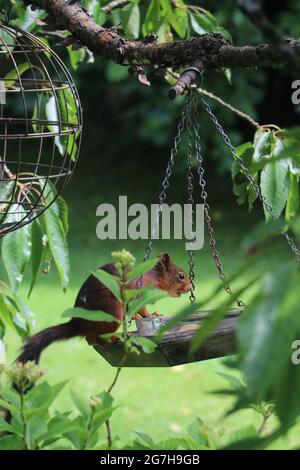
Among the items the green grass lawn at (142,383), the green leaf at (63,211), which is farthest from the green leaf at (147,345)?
the green grass lawn at (142,383)

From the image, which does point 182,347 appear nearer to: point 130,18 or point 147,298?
point 147,298

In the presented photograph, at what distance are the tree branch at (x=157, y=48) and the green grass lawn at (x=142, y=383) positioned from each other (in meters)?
1.91

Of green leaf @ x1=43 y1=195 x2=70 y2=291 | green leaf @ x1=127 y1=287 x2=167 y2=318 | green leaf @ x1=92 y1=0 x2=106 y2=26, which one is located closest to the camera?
green leaf @ x1=127 y1=287 x2=167 y2=318

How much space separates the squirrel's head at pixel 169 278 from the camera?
8.46 ft

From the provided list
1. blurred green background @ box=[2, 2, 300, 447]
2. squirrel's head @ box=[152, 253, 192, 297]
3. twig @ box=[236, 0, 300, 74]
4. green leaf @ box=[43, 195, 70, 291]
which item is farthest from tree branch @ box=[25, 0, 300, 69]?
blurred green background @ box=[2, 2, 300, 447]

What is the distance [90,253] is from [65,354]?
1933 mm

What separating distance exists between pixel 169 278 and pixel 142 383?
219 centimetres

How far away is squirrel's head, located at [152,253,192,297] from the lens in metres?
2.58

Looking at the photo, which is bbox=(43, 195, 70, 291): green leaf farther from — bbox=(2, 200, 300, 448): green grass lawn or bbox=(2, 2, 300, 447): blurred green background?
bbox=(2, 2, 300, 447): blurred green background

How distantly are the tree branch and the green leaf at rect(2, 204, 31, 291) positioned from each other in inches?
18.8

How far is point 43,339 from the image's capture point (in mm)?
2285

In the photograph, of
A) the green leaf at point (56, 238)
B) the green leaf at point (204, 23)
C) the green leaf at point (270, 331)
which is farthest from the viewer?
the green leaf at point (204, 23)

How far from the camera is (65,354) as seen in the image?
16.8ft

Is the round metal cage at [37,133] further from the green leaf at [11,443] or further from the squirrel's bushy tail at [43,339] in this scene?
the green leaf at [11,443]
